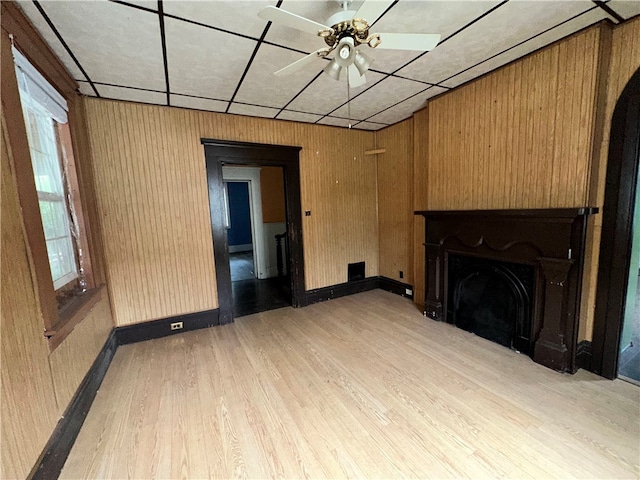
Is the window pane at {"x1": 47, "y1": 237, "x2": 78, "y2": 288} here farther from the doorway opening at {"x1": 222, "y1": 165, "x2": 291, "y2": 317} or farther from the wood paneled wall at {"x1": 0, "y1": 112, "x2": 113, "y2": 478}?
the doorway opening at {"x1": 222, "y1": 165, "x2": 291, "y2": 317}

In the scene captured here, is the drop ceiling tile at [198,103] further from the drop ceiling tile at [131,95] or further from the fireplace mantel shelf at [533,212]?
the fireplace mantel shelf at [533,212]

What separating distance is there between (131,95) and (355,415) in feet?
11.9

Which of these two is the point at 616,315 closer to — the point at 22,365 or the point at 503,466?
the point at 503,466

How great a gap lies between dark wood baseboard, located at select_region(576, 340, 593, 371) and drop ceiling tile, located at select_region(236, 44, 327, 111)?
3275 millimetres

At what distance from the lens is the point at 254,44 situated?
1929mm

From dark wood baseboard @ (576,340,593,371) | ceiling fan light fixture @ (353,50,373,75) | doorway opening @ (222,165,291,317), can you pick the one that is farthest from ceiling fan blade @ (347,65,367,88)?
doorway opening @ (222,165,291,317)

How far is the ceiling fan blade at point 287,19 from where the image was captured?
4.07 feet

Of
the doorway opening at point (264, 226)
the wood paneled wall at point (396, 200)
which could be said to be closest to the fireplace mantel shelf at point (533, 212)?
the wood paneled wall at point (396, 200)

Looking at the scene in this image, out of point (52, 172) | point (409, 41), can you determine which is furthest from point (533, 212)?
point (52, 172)

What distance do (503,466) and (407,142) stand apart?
3682 millimetres

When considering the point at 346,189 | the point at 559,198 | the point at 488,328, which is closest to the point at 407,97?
the point at 346,189

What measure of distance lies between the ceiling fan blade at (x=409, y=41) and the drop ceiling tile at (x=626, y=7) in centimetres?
126

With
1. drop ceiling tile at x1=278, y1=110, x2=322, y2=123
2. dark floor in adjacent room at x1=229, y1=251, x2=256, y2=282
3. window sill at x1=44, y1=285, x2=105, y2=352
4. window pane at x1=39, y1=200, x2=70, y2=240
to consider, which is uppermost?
drop ceiling tile at x1=278, y1=110, x2=322, y2=123

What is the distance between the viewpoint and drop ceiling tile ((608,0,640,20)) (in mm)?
1664
